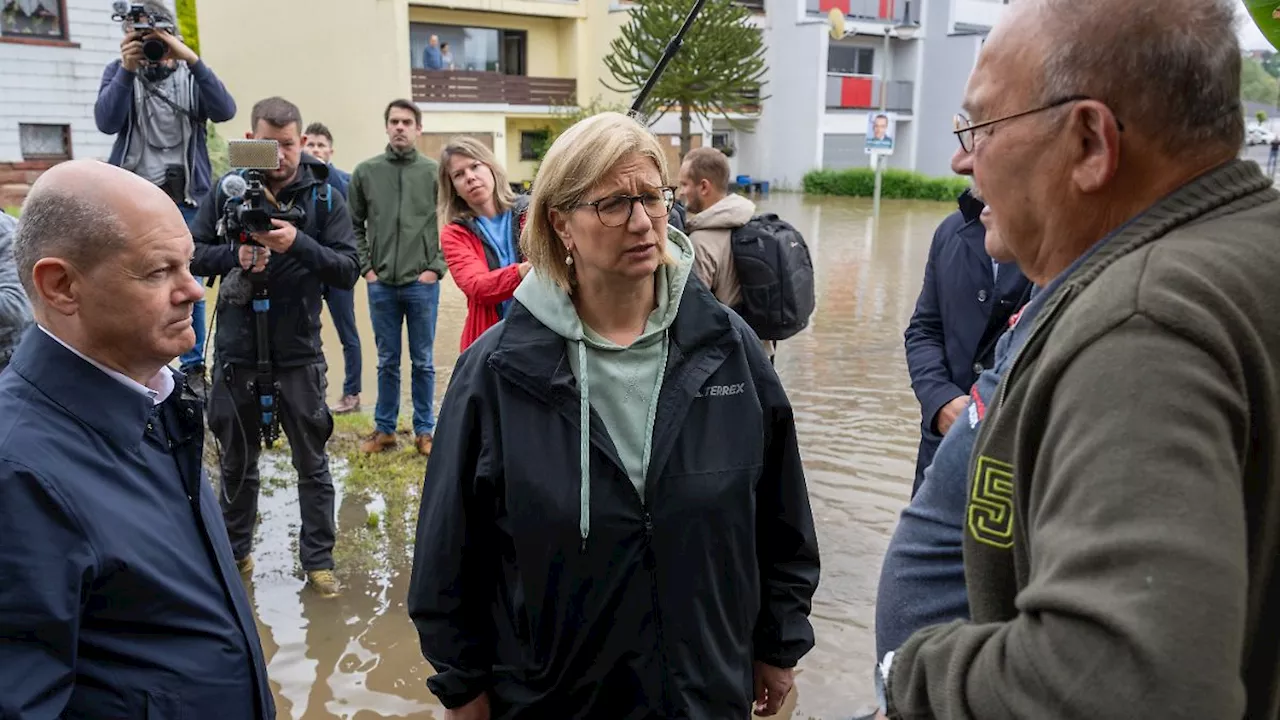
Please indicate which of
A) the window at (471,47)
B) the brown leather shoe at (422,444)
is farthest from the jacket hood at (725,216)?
the window at (471,47)

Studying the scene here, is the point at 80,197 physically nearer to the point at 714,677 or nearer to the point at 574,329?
→ the point at 574,329

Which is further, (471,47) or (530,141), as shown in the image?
(530,141)

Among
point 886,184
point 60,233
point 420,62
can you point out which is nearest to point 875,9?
point 886,184

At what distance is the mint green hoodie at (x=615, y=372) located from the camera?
2256mm

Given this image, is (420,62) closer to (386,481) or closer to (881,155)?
(881,155)

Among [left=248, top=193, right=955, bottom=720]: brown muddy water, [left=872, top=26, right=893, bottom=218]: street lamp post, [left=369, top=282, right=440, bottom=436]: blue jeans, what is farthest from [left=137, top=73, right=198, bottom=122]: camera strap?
[left=872, top=26, right=893, bottom=218]: street lamp post

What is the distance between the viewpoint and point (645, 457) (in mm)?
2262

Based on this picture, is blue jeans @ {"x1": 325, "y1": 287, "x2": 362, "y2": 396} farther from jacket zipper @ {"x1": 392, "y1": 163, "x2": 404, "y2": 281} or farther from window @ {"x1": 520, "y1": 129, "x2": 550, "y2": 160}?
window @ {"x1": 520, "y1": 129, "x2": 550, "y2": 160}

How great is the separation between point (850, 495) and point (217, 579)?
15.0ft

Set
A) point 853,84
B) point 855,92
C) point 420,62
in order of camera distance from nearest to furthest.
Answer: point 420,62
point 853,84
point 855,92

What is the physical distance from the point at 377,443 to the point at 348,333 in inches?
54.5

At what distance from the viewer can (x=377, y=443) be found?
262 inches

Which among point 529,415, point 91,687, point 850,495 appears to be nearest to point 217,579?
point 91,687

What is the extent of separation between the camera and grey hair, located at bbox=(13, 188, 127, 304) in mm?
2057
